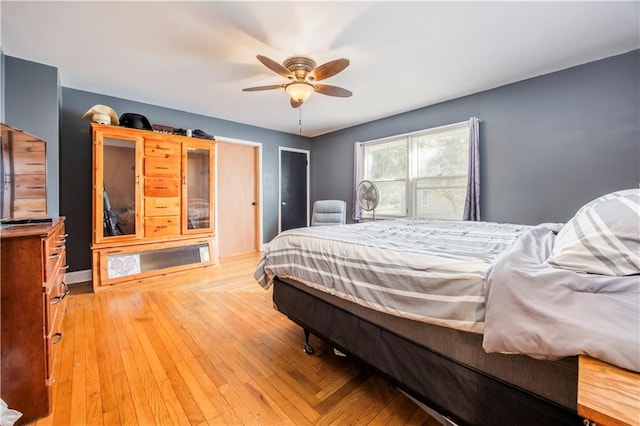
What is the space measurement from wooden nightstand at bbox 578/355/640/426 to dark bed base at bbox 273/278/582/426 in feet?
0.90

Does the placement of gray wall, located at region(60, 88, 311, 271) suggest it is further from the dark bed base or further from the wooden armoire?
the dark bed base

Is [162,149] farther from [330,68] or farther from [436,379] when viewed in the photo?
[436,379]

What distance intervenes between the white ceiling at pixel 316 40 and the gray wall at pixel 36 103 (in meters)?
0.11

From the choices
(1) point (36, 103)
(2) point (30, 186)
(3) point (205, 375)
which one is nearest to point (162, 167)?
(1) point (36, 103)

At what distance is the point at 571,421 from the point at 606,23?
2.80 meters

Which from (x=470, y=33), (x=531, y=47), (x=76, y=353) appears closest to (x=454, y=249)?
(x=470, y=33)

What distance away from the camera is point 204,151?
146 inches

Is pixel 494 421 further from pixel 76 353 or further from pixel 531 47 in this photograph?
pixel 531 47

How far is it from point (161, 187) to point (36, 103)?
1.31 m

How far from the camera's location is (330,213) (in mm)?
3850

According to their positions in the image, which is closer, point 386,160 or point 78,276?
point 78,276

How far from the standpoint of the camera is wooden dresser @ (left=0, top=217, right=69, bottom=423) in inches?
46.3

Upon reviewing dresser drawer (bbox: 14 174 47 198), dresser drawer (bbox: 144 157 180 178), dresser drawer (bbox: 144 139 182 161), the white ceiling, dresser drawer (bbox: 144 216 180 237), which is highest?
the white ceiling

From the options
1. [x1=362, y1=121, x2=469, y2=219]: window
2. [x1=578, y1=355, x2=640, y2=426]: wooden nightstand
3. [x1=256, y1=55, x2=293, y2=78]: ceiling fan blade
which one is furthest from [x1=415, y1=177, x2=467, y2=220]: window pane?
[x1=578, y1=355, x2=640, y2=426]: wooden nightstand
